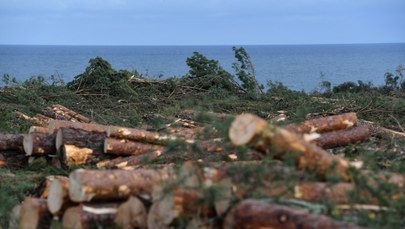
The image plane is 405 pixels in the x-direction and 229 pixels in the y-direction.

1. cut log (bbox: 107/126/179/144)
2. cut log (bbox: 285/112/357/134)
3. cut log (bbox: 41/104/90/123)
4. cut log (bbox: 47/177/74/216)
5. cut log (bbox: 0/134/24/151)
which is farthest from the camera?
cut log (bbox: 41/104/90/123)

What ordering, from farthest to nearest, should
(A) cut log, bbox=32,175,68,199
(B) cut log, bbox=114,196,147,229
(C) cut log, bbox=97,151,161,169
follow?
(C) cut log, bbox=97,151,161,169, (A) cut log, bbox=32,175,68,199, (B) cut log, bbox=114,196,147,229

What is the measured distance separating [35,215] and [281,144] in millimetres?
2259

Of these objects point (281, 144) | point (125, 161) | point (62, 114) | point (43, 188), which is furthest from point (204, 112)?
point (62, 114)

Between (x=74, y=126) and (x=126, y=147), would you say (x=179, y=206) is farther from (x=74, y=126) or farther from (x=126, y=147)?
(x=74, y=126)

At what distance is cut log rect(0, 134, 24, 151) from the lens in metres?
10.3

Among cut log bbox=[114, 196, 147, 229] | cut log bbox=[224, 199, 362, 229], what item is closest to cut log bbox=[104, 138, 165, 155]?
cut log bbox=[114, 196, 147, 229]

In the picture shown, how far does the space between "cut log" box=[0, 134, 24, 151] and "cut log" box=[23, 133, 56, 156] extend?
404mm

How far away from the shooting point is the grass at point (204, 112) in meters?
5.62

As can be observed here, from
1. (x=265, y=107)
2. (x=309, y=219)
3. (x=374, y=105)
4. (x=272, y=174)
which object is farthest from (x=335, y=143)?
(x=265, y=107)

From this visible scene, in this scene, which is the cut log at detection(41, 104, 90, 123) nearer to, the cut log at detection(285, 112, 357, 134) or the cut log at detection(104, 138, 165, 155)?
the cut log at detection(104, 138, 165, 155)

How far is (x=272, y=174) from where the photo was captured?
18.4 feet

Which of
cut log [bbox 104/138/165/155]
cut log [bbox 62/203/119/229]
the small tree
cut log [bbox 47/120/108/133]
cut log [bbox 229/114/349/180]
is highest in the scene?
cut log [bbox 229/114/349/180]

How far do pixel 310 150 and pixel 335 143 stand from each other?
3.71m

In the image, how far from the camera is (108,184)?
613 centimetres
